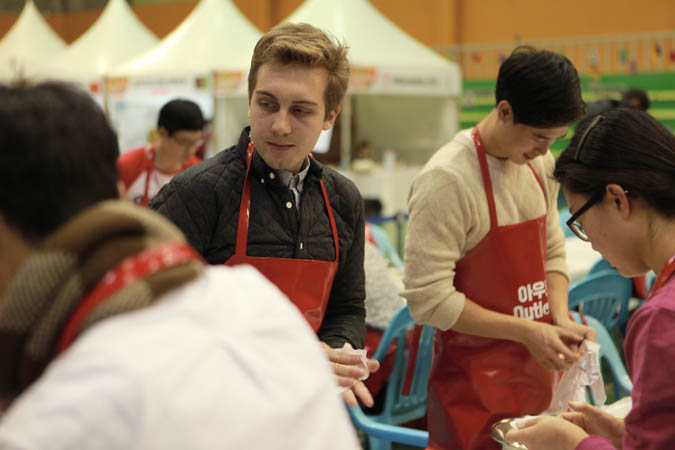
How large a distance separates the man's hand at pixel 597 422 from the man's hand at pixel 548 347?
0.42 meters

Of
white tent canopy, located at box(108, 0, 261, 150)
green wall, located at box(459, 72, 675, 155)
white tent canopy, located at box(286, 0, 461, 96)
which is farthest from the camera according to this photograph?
green wall, located at box(459, 72, 675, 155)

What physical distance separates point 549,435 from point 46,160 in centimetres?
112

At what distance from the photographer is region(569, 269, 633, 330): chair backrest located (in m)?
3.23

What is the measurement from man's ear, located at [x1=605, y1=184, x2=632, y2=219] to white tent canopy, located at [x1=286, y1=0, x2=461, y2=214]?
205 inches

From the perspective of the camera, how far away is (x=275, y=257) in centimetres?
178

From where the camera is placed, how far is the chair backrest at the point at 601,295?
10.6 feet

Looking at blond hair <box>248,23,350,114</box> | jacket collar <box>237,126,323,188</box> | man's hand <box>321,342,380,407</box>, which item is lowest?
man's hand <box>321,342,380,407</box>

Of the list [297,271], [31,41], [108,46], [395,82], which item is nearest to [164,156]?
[297,271]

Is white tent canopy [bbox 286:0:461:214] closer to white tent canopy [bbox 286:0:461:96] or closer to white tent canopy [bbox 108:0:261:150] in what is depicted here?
white tent canopy [bbox 286:0:461:96]

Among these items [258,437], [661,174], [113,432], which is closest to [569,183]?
[661,174]

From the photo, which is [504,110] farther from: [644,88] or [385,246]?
[644,88]

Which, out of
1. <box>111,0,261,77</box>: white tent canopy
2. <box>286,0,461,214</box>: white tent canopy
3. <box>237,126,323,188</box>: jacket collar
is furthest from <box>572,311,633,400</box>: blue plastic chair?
<box>111,0,261,77</box>: white tent canopy

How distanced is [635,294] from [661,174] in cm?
297

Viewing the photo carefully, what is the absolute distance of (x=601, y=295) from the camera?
11.2 feet
